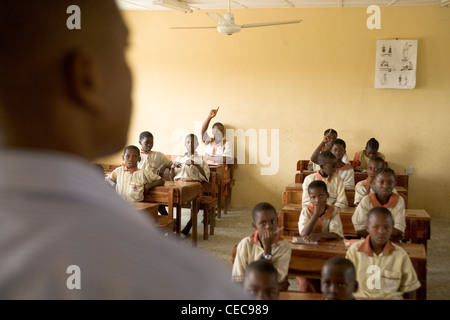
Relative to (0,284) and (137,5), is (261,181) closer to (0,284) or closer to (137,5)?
(137,5)

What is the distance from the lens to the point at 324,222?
384 cm

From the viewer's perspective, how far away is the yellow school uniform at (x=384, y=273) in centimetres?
284

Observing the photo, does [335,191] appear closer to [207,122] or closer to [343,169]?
[343,169]

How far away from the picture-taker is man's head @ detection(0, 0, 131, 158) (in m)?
0.36

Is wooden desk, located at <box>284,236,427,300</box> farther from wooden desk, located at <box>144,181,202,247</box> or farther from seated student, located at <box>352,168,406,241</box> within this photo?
wooden desk, located at <box>144,181,202,247</box>

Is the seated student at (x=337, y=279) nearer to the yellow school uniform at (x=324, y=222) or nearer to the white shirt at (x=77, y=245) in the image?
the yellow school uniform at (x=324, y=222)

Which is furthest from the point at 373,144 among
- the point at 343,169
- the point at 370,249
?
the point at 370,249

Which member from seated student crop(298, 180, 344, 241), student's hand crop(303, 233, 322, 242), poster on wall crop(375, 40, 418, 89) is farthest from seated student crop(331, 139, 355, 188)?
student's hand crop(303, 233, 322, 242)

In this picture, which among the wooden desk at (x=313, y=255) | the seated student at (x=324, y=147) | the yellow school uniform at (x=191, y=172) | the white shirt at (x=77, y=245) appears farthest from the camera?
the seated student at (x=324, y=147)

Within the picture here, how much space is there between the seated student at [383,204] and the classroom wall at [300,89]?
3.57 meters

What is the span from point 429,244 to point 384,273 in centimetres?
344

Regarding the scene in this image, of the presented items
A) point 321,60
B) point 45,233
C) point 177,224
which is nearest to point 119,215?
point 45,233

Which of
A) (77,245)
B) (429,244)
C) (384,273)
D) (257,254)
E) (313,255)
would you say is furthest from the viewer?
(429,244)

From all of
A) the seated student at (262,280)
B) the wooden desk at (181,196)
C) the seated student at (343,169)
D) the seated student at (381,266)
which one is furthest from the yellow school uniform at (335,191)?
the seated student at (262,280)
